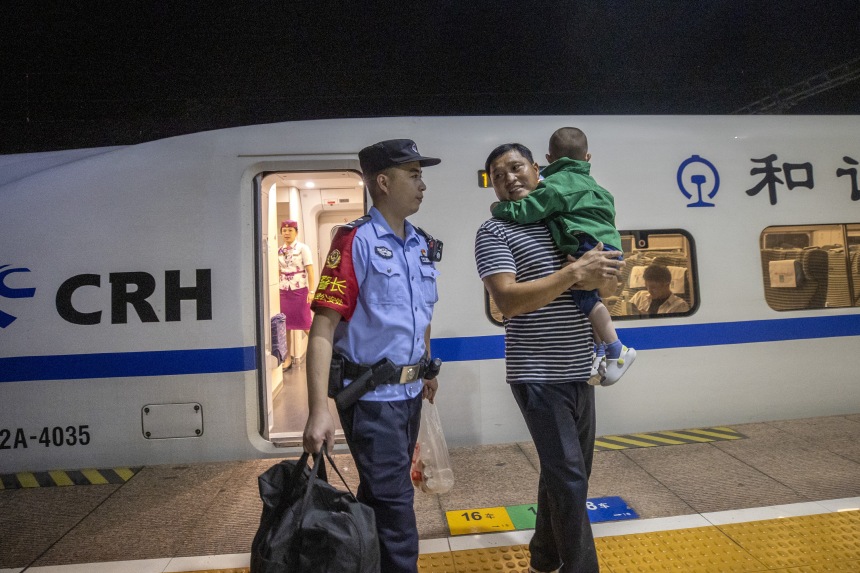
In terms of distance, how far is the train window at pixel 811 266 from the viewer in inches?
159

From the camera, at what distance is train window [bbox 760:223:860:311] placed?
13.3ft

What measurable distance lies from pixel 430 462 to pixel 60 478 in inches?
110

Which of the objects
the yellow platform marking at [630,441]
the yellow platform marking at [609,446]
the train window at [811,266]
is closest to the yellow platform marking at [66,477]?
the yellow platform marking at [609,446]

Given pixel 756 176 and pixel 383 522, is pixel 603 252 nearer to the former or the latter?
pixel 383 522

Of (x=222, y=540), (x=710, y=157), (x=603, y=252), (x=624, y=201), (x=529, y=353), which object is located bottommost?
(x=222, y=540)

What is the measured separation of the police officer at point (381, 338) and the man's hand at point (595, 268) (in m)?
0.56

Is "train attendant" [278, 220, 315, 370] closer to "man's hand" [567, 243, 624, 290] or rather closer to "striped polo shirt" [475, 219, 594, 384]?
"striped polo shirt" [475, 219, 594, 384]

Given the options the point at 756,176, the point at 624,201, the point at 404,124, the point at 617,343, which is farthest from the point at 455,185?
the point at 756,176

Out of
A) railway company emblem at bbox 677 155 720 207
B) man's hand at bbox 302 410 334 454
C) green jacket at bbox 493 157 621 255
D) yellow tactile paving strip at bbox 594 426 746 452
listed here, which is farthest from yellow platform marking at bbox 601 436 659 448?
man's hand at bbox 302 410 334 454

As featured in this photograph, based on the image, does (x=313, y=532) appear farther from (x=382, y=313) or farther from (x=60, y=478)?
(x=60, y=478)

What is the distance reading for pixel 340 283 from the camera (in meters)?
1.70

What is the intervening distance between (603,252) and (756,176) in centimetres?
304

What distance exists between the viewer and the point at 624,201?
3875 millimetres

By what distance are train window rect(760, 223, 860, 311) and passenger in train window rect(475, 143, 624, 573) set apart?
118 inches
